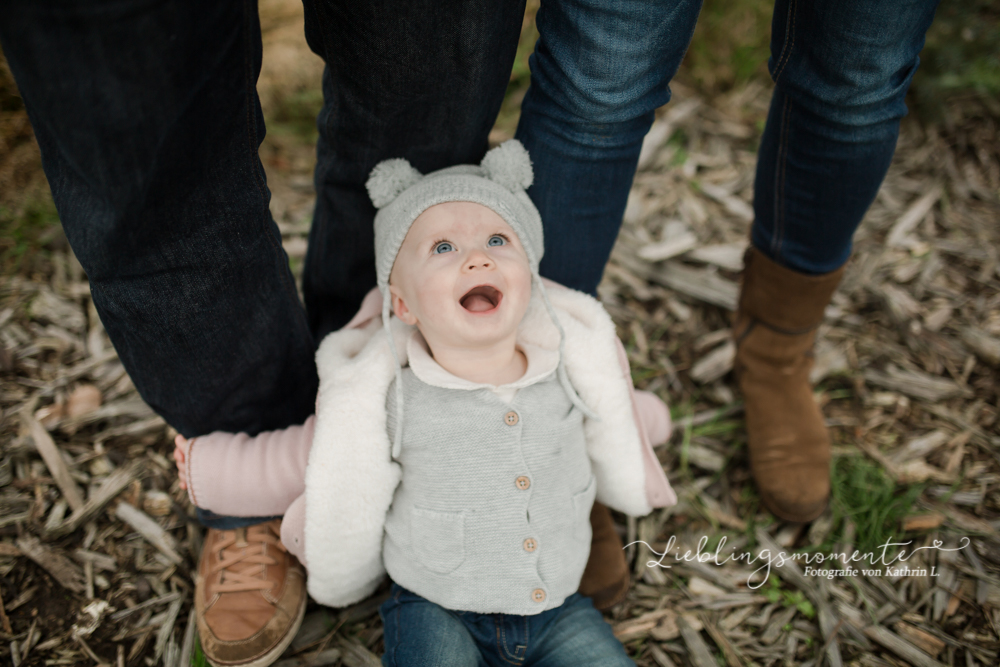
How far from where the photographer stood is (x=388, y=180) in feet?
5.19

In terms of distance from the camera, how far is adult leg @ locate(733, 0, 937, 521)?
1425mm

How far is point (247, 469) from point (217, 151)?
77cm

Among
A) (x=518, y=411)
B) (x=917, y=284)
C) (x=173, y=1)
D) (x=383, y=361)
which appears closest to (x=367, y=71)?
(x=173, y=1)

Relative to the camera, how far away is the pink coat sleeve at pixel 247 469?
1.55 m

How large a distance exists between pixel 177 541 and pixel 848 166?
208 cm

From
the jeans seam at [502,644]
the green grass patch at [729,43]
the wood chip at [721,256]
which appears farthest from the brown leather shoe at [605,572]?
the green grass patch at [729,43]

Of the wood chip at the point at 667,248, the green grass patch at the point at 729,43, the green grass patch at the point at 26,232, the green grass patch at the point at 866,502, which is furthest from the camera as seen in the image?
the green grass patch at the point at 729,43

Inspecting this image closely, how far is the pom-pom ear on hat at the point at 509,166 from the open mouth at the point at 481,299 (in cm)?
29

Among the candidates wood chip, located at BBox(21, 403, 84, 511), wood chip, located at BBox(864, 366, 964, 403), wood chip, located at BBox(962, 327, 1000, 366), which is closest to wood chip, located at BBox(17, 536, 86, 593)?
wood chip, located at BBox(21, 403, 84, 511)

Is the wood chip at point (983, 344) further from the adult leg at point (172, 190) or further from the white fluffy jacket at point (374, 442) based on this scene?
the adult leg at point (172, 190)

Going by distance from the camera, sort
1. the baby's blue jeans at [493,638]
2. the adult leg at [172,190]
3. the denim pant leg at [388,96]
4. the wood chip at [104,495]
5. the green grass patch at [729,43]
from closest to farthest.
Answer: the adult leg at [172,190] < the denim pant leg at [388,96] < the baby's blue jeans at [493,638] < the wood chip at [104,495] < the green grass patch at [729,43]

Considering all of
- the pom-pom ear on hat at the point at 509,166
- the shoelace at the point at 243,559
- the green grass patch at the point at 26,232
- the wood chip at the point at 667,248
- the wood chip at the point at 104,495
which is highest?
the pom-pom ear on hat at the point at 509,166

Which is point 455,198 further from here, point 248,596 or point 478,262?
point 248,596

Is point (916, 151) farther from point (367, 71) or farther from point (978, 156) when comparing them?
point (367, 71)
